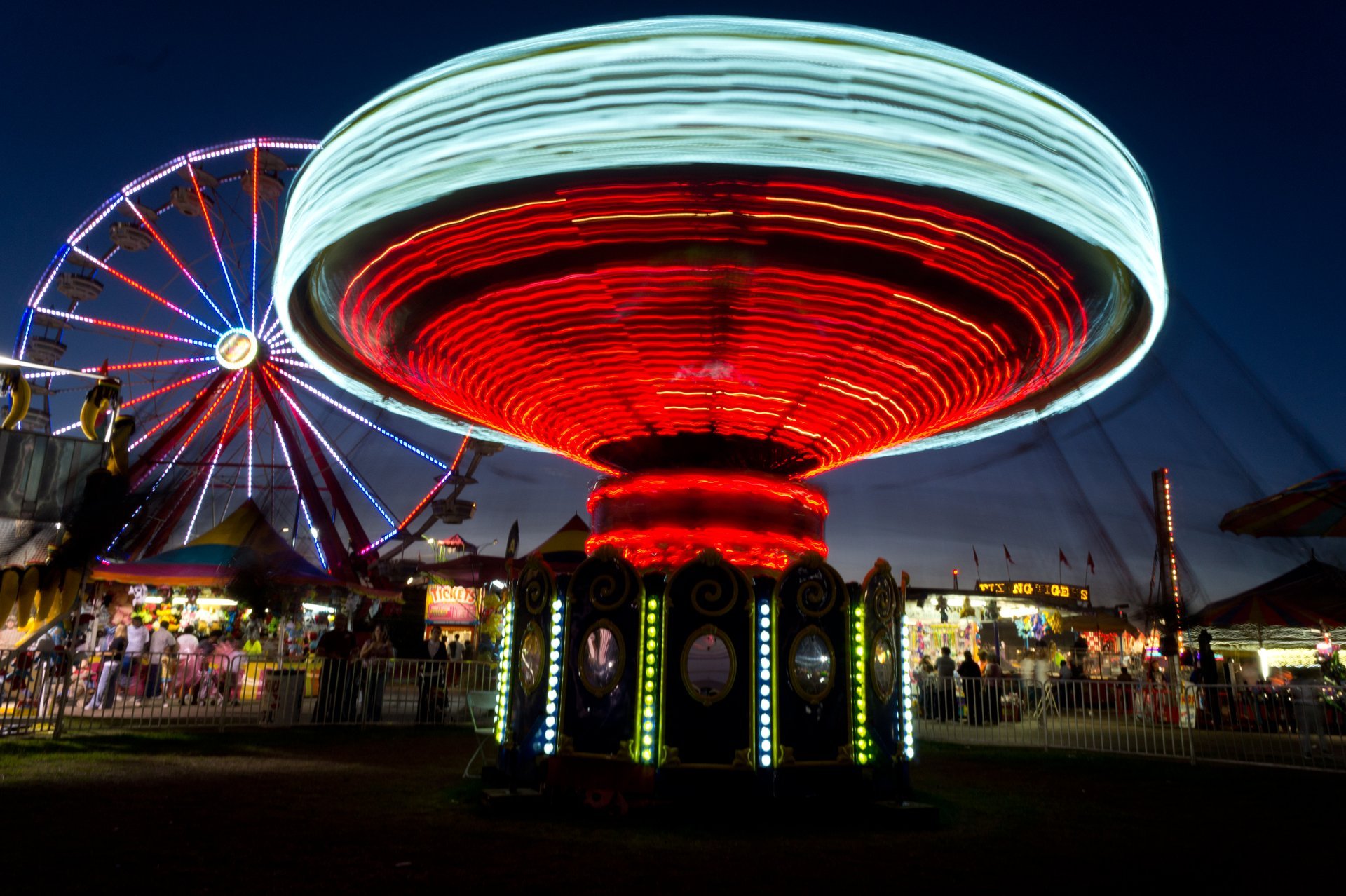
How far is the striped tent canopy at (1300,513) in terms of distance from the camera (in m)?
12.9

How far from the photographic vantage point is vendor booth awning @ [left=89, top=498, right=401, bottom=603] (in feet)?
60.7

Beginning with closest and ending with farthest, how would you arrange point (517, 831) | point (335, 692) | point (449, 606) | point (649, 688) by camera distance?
1. point (517, 831)
2. point (649, 688)
3. point (335, 692)
4. point (449, 606)

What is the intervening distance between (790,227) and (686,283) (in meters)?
→ 1.07

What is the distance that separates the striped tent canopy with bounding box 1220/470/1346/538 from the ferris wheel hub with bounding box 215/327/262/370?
21.3m

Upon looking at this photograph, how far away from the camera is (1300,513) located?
13477 mm

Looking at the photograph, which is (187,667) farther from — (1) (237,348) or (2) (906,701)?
(1) (237,348)

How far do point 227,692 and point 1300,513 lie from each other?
15147 mm

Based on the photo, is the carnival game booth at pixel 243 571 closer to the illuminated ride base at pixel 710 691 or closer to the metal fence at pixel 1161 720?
the illuminated ride base at pixel 710 691

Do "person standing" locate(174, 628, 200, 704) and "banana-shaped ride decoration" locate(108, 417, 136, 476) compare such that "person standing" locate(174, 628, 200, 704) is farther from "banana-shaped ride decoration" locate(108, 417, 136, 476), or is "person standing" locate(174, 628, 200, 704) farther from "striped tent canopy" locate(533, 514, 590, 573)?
"striped tent canopy" locate(533, 514, 590, 573)

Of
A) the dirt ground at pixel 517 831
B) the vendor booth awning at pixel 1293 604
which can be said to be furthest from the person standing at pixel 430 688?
the vendor booth awning at pixel 1293 604

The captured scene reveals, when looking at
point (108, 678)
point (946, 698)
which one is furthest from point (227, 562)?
point (946, 698)

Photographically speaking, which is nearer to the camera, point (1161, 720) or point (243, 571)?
point (1161, 720)

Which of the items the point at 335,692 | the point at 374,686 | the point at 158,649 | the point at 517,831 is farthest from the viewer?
the point at 158,649

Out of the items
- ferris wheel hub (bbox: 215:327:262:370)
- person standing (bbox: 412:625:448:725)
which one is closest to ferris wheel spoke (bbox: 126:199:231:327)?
ferris wheel hub (bbox: 215:327:262:370)
